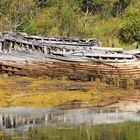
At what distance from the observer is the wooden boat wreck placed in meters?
41.2

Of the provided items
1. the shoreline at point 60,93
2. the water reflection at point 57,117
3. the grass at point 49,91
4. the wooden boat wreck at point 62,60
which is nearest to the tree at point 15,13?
the wooden boat wreck at point 62,60

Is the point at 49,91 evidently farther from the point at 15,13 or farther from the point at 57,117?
the point at 15,13

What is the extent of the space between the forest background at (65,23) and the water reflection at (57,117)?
26.2 m

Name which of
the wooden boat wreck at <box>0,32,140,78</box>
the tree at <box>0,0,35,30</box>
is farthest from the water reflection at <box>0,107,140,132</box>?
the tree at <box>0,0,35,30</box>

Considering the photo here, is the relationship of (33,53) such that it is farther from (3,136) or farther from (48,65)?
(3,136)

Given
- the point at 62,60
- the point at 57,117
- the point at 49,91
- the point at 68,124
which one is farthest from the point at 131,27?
the point at 68,124

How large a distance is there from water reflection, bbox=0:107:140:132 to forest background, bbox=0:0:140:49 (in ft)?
85.9

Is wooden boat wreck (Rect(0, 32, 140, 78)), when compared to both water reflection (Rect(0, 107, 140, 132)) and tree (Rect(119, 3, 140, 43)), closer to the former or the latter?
water reflection (Rect(0, 107, 140, 132))

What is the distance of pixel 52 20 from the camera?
59.4 metres

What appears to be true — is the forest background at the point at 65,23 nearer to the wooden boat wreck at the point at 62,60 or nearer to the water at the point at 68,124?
the wooden boat wreck at the point at 62,60

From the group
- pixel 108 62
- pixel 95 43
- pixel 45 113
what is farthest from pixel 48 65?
pixel 45 113

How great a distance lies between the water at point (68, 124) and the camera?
2383cm

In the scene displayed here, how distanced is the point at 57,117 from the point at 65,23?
104 feet

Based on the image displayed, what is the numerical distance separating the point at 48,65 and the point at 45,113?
12364mm
